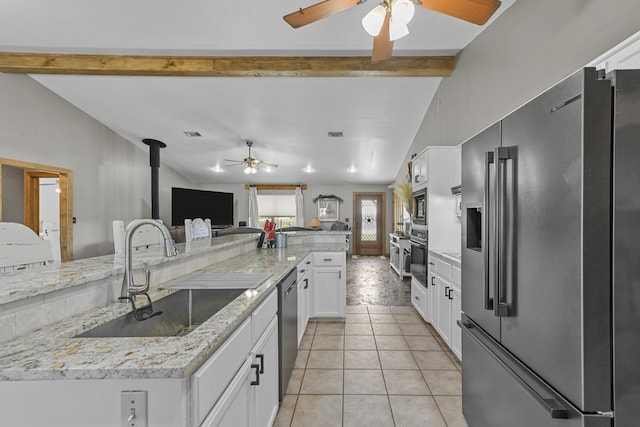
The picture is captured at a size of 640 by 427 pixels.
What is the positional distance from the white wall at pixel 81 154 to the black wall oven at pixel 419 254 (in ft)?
17.2

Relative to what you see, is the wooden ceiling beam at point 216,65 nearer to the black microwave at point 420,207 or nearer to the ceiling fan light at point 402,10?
the black microwave at point 420,207

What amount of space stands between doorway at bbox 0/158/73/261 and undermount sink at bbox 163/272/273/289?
405 cm

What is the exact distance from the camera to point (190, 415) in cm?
76

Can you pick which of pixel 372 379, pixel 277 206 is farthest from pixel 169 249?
pixel 277 206

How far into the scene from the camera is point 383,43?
2.02m

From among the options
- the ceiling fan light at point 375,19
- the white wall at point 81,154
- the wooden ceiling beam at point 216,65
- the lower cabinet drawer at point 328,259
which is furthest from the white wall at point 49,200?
the ceiling fan light at point 375,19

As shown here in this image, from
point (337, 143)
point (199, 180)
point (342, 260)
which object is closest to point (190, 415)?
point (342, 260)

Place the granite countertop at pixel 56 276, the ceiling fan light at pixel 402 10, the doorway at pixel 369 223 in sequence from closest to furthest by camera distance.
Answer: the granite countertop at pixel 56 276
the ceiling fan light at pixel 402 10
the doorway at pixel 369 223

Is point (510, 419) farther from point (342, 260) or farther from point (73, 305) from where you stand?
point (342, 260)

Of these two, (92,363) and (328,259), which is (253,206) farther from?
(92,363)

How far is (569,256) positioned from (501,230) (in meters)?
0.31

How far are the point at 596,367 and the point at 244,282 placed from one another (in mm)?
1517

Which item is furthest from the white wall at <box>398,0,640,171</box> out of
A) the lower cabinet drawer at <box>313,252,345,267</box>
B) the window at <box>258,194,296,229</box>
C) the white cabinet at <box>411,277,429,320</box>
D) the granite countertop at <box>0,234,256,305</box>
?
the window at <box>258,194,296,229</box>

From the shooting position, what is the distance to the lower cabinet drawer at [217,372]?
0.78 metres
